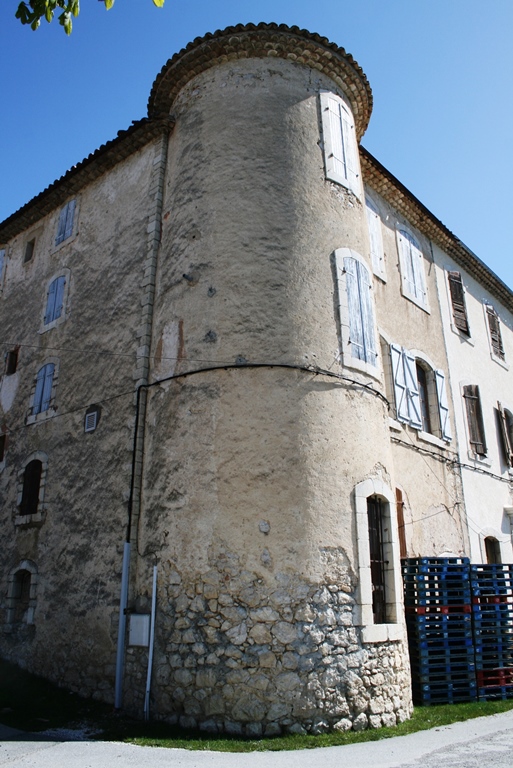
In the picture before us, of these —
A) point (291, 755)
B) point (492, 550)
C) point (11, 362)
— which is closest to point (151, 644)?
point (291, 755)

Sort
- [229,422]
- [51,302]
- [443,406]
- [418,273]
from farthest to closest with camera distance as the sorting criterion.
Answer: [418,273]
[443,406]
[51,302]
[229,422]

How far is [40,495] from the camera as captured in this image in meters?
12.2

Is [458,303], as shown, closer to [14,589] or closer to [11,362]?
[11,362]

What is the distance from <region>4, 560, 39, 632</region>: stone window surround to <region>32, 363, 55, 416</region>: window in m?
3.10

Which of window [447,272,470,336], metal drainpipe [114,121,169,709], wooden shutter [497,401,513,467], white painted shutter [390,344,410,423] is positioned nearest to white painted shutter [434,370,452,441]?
white painted shutter [390,344,410,423]

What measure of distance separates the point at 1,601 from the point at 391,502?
7652mm

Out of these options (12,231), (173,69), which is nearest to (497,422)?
(173,69)

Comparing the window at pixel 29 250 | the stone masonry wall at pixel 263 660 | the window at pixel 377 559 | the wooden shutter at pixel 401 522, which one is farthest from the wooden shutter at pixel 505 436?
the window at pixel 29 250

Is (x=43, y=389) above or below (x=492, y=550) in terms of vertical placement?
above

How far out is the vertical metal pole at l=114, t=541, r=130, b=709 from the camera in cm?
912

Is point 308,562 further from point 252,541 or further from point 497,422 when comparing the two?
point 497,422

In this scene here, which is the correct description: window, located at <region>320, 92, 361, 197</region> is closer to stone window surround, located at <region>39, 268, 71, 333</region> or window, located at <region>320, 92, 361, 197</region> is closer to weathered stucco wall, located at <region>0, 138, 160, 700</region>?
weathered stucco wall, located at <region>0, 138, 160, 700</region>

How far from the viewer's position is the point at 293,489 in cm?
884

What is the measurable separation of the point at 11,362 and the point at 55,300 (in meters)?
2.08
